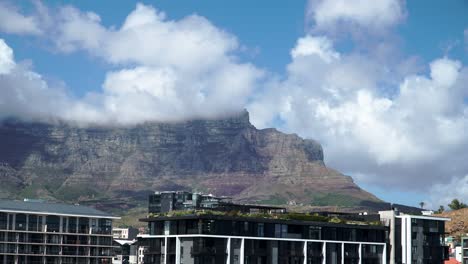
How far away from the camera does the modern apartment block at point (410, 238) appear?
173250mm

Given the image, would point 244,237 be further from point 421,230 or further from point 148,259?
point 421,230

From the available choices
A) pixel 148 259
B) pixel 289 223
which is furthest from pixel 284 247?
pixel 148 259

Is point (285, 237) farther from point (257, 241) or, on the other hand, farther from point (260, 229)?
point (257, 241)

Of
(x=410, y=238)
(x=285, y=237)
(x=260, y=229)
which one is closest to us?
(x=260, y=229)

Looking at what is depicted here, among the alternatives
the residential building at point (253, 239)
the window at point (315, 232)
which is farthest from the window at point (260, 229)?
the window at point (315, 232)

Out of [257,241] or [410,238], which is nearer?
[257,241]

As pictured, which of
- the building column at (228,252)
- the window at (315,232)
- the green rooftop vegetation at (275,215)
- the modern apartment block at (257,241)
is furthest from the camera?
the window at (315,232)

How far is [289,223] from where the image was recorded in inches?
6270

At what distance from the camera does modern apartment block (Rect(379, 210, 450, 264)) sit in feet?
568

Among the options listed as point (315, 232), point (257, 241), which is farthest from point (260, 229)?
point (315, 232)

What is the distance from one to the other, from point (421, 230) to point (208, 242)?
171 ft

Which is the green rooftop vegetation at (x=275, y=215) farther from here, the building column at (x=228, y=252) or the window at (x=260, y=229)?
the building column at (x=228, y=252)

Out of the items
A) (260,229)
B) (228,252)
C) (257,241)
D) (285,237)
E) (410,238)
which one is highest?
(260,229)

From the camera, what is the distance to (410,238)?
173250mm
